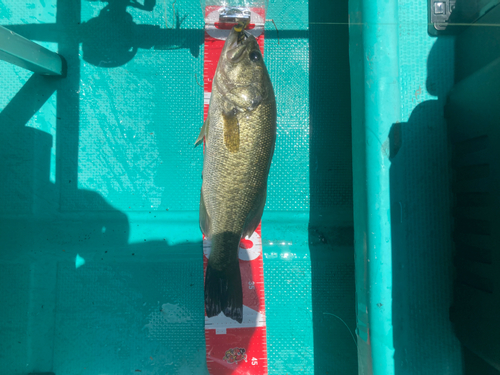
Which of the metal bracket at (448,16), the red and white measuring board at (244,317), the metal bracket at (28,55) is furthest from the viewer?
the red and white measuring board at (244,317)

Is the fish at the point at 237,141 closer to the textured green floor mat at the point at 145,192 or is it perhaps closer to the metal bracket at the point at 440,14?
the textured green floor mat at the point at 145,192

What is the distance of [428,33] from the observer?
1.92 meters

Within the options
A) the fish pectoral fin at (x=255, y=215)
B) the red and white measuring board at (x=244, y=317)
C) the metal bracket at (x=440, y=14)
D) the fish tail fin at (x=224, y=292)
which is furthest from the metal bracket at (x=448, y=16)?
the fish tail fin at (x=224, y=292)

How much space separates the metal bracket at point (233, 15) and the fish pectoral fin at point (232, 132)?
3.20 ft

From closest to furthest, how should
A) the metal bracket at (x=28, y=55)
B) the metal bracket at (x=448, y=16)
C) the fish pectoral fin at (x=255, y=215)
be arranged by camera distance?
the metal bracket at (x=28, y=55), the fish pectoral fin at (x=255, y=215), the metal bracket at (x=448, y=16)

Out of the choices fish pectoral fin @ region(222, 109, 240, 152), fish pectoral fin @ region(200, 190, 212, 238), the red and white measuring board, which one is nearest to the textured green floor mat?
the red and white measuring board

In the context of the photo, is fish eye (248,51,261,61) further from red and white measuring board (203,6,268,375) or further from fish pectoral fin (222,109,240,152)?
red and white measuring board (203,6,268,375)

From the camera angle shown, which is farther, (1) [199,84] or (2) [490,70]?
(1) [199,84]

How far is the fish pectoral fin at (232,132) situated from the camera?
5.35 feet

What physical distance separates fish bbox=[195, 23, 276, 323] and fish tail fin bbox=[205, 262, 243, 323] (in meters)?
0.18

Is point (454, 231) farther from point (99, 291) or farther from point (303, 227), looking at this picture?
point (99, 291)

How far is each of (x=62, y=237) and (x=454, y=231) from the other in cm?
294

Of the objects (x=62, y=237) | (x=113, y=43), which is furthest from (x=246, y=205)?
(x=113, y=43)

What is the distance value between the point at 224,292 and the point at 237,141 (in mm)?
1070
